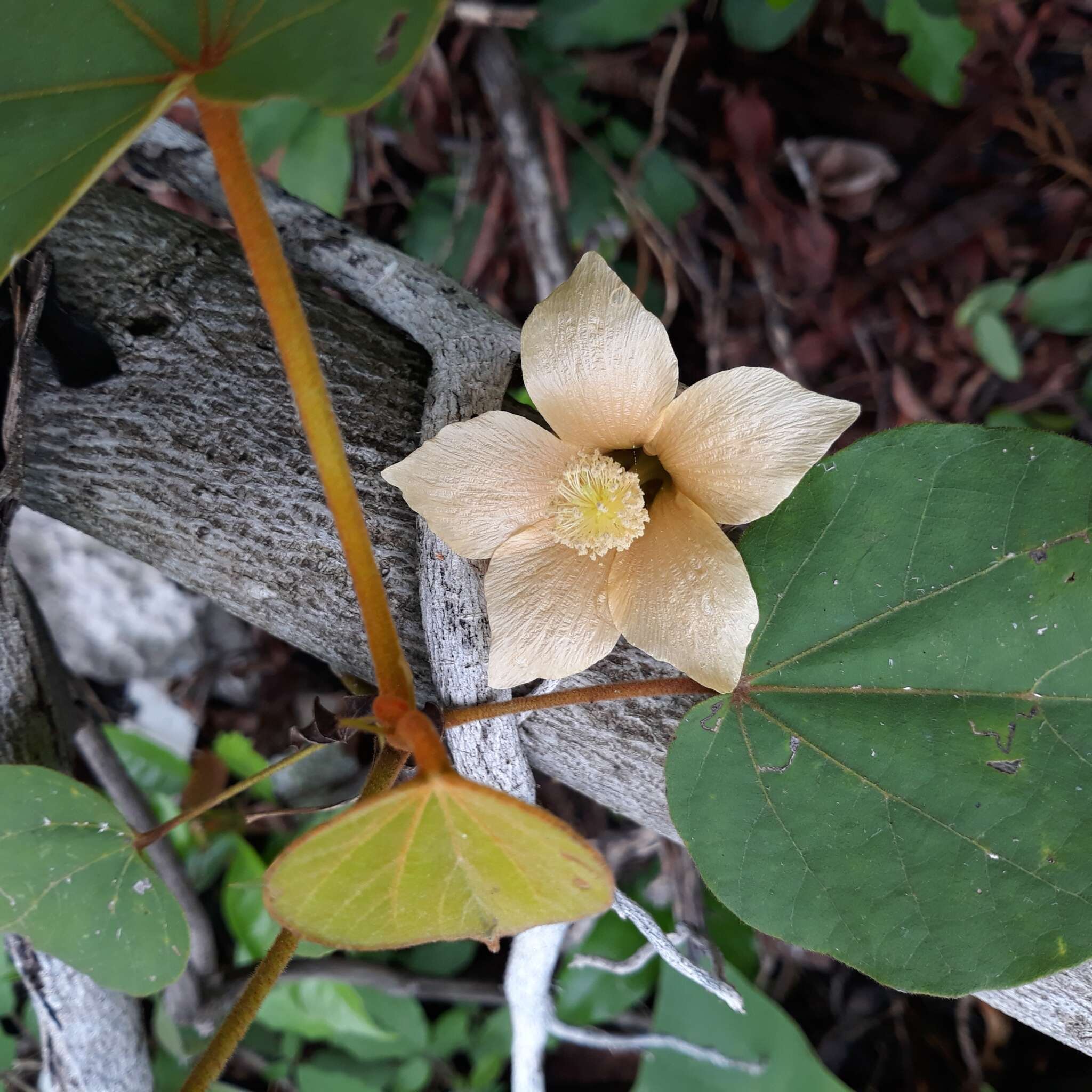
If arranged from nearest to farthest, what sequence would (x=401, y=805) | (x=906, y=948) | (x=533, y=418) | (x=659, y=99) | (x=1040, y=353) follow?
(x=401, y=805) < (x=906, y=948) < (x=533, y=418) < (x=659, y=99) < (x=1040, y=353)

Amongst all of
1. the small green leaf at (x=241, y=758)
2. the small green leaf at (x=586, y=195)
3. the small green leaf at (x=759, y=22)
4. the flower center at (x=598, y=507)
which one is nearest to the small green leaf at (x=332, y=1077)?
the small green leaf at (x=241, y=758)

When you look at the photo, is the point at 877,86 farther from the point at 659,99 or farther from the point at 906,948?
the point at 906,948

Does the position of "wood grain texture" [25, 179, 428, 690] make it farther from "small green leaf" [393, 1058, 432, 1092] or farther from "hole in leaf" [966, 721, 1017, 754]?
"small green leaf" [393, 1058, 432, 1092]

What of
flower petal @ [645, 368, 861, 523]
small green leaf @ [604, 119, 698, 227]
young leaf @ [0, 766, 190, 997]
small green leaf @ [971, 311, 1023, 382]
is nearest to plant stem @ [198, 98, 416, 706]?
flower petal @ [645, 368, 861, 523]

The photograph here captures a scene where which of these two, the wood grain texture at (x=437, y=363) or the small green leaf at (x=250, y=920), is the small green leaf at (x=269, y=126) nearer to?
the wood grain texture at (x=437, y=363)

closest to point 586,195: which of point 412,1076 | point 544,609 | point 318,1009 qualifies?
point 544,609

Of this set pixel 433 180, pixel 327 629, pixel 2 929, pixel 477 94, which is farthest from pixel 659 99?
pixel 2 929
